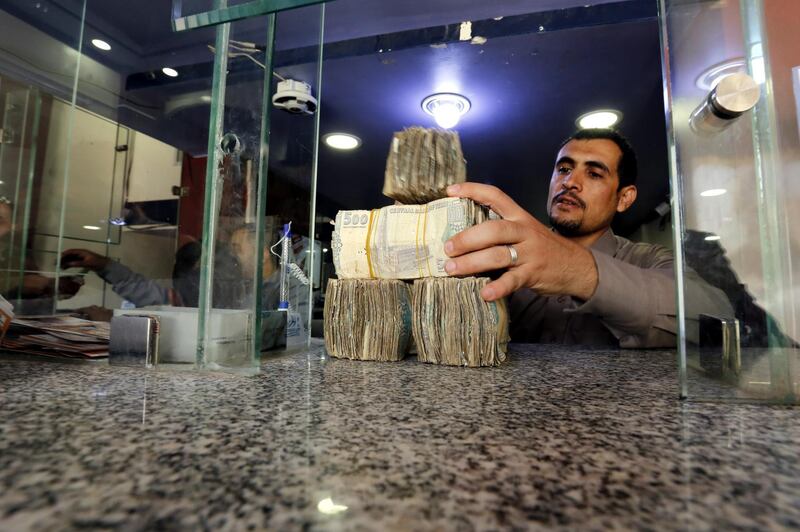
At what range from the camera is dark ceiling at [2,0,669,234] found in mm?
1337

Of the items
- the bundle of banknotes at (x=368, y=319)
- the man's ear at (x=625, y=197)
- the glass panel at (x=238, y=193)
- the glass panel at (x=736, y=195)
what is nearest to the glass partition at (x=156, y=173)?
the glass panel at (x=238, y=193)

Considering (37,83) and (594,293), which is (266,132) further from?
(37,83)

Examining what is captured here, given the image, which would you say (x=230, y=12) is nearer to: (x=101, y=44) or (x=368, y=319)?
(x=368, y=319)

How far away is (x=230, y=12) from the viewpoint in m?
0.54

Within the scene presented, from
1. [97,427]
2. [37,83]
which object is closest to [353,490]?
[97,427]

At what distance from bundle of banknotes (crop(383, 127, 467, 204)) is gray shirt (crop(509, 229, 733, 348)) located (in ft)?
1.45

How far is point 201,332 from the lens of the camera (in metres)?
0.59

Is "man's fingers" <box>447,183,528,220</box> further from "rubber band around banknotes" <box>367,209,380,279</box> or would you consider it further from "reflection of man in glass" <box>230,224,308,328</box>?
"reflection of man in glass" <box>230,224,308,328</box>

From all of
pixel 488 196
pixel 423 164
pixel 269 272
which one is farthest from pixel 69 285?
pixel 488 196

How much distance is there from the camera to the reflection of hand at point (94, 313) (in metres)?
0.93

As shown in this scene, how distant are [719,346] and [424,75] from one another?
1643mm

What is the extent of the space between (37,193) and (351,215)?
1.12 meters

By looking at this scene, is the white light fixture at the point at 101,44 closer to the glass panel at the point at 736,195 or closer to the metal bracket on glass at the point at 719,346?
the glass panel at the point at 736,195

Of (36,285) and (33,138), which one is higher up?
(33,138)
